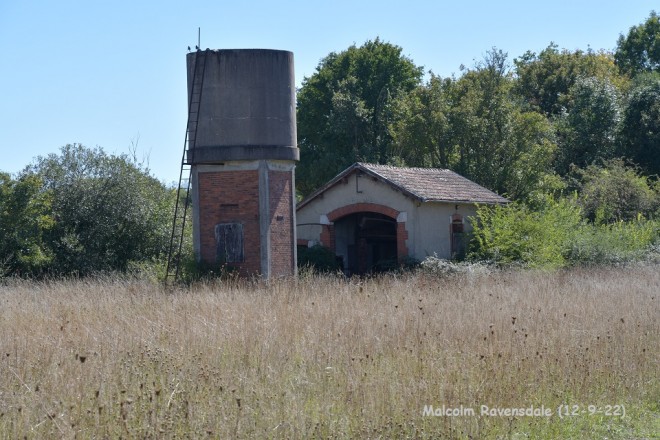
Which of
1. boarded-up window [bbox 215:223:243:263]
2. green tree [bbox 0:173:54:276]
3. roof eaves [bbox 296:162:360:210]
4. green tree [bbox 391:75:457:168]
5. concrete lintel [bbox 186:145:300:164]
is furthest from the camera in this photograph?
green tree [bbox 391:75:457:168]

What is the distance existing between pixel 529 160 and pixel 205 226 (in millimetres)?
18056

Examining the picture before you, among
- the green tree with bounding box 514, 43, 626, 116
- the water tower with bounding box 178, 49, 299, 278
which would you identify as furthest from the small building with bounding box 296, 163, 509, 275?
the green tree with bounding box 514, 43, 626, 116

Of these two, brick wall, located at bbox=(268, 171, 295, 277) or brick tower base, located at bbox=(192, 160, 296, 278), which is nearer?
brick tower base, located at bbox=(192, 160, 296, 278)

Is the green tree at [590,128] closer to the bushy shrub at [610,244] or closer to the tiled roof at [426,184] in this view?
the bushy shrub at [610,244]

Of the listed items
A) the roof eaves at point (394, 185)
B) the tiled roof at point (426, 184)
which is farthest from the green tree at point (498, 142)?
the roof eaves at point (394, 185)

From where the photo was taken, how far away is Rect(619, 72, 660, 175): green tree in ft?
137

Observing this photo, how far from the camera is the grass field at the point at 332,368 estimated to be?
8.03 meters

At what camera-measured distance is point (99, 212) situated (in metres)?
29.8

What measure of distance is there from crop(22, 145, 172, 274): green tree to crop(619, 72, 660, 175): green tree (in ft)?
78.3

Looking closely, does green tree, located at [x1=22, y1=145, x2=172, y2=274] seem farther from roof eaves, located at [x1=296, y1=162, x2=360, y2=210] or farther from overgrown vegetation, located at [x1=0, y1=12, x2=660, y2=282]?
roof eaves, located at [x1=296, y1=162, x2=360, y2=210]

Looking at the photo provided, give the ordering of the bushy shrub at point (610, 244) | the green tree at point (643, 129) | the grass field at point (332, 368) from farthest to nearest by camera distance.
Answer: the green tree at point (643, 129)
the bushy shrub at point (610, 244)
the grass field at point (332, 368)

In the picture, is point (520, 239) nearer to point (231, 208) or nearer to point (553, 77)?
point (231, 208)

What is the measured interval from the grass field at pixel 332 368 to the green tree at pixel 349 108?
31.1 metres

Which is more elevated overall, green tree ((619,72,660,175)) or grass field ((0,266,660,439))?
green tree ((619,72,660,175))
